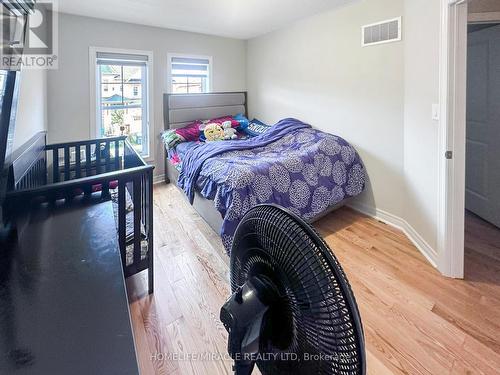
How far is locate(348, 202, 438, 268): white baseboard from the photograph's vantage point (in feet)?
7.17

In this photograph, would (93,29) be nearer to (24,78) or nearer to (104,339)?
(24,78)

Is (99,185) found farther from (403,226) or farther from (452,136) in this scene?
(403,226)

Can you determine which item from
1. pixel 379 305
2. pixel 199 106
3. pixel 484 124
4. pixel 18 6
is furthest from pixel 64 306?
pixel 199 106

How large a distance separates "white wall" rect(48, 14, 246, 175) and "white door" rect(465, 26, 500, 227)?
3.52 m

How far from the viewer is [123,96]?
3.90m

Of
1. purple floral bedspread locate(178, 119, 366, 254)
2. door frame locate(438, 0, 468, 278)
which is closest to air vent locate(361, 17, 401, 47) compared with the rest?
door frame locate(438, 0, 468, 278)

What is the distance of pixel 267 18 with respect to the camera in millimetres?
3545

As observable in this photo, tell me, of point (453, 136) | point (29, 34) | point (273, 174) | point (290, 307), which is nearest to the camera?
point (290, 307)

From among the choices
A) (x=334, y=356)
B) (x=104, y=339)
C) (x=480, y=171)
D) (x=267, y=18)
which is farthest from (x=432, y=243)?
(x=267, y=18)

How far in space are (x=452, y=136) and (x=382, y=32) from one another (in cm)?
140

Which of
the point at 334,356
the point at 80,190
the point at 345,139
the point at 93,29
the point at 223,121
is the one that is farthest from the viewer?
the point at 223,121

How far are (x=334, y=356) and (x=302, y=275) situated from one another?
124mm

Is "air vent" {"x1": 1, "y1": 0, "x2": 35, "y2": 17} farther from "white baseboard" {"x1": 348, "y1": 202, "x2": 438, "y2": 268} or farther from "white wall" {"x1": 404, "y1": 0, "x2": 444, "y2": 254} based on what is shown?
"white baseboard" {"x1": 348, "y1": 202, "x2": 438, "y2": 268}

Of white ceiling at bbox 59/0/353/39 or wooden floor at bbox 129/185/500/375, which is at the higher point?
white ceiling at bbox 59/0/353/39
